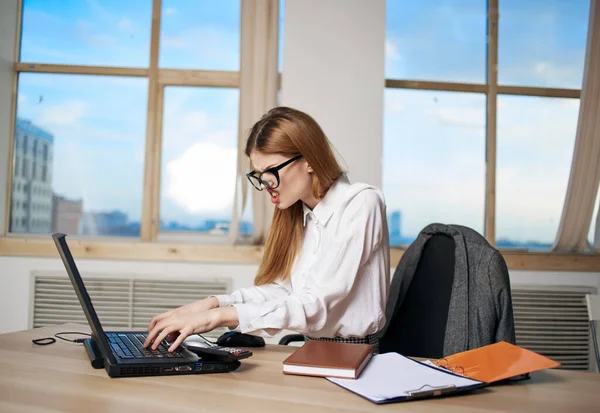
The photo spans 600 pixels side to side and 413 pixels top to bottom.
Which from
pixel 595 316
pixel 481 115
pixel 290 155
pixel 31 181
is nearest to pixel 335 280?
pixel 290 155

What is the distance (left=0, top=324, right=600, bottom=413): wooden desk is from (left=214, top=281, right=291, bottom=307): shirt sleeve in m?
0.41

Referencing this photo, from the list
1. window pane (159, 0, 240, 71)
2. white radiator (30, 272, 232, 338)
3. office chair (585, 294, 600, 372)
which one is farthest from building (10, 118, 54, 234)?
office chair (585, 294, 600, 372)

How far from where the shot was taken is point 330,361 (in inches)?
43.3

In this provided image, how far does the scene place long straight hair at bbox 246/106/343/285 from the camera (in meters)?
1.61

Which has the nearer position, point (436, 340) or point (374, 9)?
point (436, 340)

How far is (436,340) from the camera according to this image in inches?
63.4

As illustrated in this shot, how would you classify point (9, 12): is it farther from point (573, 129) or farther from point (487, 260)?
point (573, 129)

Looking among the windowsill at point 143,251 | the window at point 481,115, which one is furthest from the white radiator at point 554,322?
the windowsill at point 143,251

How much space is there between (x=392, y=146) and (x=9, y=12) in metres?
2.57

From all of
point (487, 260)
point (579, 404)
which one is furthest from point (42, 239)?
point (579, 404)

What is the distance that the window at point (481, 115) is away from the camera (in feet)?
11.5

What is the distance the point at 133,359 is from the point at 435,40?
305 centimetres

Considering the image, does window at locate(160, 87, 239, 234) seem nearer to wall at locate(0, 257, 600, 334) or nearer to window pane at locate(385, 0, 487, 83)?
wall at locate(0, 257, 600, 334)

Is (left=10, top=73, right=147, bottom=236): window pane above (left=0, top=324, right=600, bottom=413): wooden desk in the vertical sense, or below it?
above
